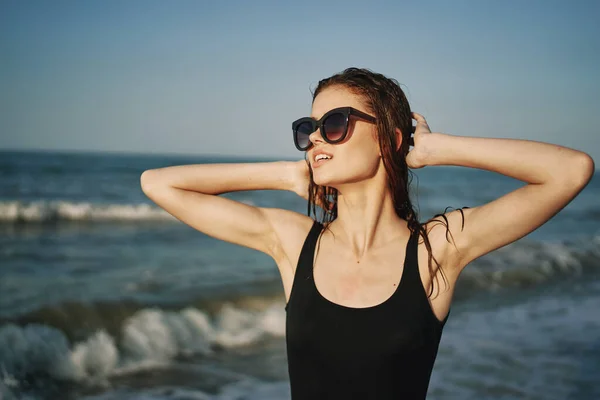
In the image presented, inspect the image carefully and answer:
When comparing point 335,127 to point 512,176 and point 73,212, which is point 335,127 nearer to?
point 512,176

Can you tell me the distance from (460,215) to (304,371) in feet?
2.91

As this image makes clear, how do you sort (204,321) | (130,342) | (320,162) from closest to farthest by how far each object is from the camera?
(320,162) → (130,342) → (204,321)

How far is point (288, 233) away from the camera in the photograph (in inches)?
111

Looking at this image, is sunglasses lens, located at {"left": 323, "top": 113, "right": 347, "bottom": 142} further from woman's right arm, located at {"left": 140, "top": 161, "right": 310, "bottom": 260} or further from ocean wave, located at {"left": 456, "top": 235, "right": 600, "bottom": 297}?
ocean wave, located at {"left": 456, "top": 235, "right": 600, "bottom": 297}

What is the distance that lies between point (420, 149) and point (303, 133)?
1.64 feet

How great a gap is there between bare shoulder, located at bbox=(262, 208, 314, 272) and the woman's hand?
1.74ft

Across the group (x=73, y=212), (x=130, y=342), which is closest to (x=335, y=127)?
(x=130, y=342)

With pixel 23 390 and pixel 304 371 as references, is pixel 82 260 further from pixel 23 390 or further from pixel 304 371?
pixel 304 371

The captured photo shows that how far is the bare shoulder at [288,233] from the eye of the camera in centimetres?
280

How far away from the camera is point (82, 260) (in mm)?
12586

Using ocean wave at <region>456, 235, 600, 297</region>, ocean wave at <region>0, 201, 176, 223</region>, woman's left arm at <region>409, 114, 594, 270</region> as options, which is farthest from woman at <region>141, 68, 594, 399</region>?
ocean wave at <region>0, 201, 176, 223</region>

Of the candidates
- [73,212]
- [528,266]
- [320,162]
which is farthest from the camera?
[73,212]


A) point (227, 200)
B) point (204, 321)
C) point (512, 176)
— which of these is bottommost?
point (204, 321)

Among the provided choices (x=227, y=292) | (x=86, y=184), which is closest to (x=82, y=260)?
(x=227, y=292)
